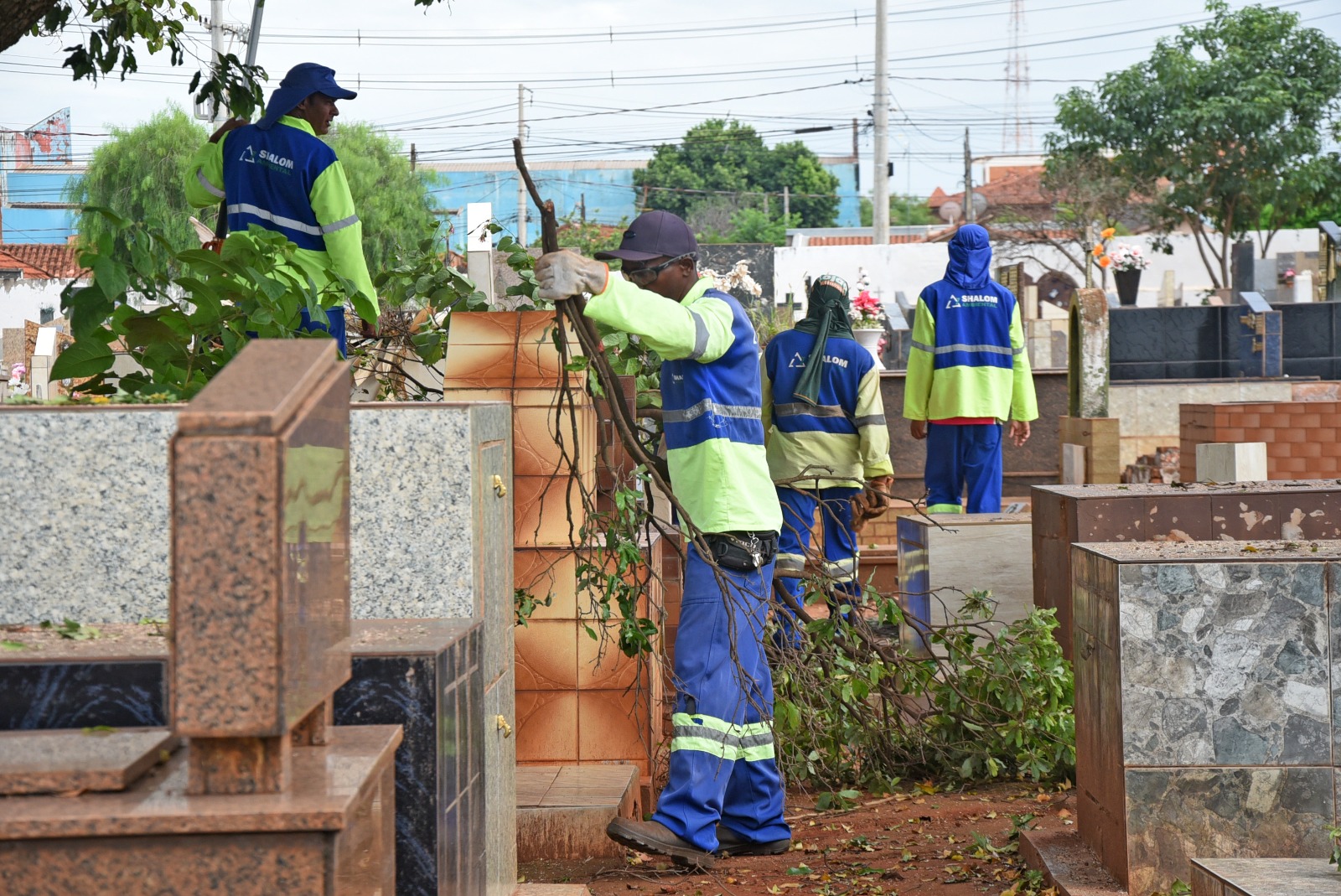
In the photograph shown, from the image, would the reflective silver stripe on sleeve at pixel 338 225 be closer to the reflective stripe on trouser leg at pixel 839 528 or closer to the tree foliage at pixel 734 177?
the reflective stripe on trouser leg at pixel 839 528

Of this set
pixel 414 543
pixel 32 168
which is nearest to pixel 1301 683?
pixel 414 543

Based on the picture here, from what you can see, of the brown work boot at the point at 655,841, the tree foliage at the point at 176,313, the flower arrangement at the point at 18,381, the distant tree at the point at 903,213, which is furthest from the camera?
the distant tree at the point at 903,213

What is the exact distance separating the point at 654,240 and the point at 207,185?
1.97 meters

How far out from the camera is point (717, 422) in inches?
184

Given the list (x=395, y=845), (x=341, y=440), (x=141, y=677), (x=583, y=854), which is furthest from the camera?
(x=583, y=854)

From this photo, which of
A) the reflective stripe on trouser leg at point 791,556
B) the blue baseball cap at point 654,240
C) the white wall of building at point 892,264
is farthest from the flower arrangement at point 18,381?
the white wall of building at point 892,264

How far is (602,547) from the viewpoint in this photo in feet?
15.2

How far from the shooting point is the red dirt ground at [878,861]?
439 cm

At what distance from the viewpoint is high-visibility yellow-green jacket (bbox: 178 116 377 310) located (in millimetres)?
5328

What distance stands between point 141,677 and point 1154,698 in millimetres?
2469

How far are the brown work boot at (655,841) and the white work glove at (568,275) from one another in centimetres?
156

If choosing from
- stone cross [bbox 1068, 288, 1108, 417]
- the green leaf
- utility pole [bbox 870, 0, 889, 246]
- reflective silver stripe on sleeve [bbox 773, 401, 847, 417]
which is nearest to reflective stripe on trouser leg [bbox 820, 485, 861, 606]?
reflective silver stripe on sleeve [bbox 773, 401, 847, 417]

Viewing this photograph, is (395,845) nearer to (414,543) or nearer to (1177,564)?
(414,543)

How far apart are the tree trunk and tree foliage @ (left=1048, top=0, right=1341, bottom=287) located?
131 feet
